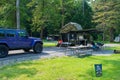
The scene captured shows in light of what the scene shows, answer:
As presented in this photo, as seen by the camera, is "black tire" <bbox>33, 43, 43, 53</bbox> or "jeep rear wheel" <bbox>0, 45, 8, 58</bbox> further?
"black tire" <bbox>33, 43, 43, 53</bbox>

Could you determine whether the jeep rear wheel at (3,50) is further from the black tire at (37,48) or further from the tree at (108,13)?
the tree at (108,13)

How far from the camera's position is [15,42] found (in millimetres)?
18141

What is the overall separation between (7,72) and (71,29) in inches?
919

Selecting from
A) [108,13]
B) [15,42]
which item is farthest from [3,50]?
[108,13]

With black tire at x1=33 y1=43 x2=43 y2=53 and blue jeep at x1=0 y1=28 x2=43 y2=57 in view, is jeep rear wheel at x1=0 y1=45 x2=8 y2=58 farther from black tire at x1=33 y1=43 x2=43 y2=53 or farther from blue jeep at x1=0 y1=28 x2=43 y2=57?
black tire at x1=33 y1=43 x2=43 y2=53

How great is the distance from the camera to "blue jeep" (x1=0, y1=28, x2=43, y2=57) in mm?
17188

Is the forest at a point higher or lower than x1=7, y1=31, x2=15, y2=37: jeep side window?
higher

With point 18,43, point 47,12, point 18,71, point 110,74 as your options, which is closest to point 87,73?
A: point 110,74

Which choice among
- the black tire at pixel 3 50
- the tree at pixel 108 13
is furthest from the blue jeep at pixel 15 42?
the tree at pixel 108 13

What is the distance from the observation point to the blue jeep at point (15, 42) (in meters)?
17.2

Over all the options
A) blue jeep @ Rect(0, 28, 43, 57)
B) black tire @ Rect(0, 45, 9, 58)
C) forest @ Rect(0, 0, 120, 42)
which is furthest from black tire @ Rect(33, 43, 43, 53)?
forest @ Rect(0, 0, 120, 42)

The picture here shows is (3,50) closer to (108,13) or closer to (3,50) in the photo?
(3,50)

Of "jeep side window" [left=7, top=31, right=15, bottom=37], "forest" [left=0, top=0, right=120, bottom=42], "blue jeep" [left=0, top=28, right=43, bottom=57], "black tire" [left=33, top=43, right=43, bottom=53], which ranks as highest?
"forest" [left=0, top=0, right=120, bottom=42]

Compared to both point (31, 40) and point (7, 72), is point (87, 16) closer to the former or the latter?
point (31, 40)
